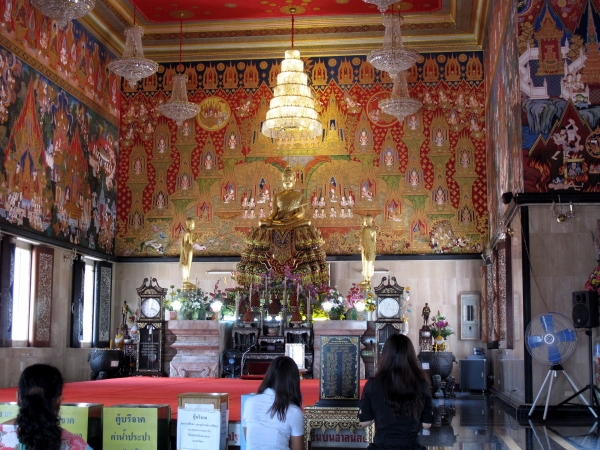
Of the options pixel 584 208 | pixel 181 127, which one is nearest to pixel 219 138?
pixel 181 127

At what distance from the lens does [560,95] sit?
425 inches

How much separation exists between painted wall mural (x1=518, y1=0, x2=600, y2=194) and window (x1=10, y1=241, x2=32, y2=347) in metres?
8.87

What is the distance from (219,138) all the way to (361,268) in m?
4.52

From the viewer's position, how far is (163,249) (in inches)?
702

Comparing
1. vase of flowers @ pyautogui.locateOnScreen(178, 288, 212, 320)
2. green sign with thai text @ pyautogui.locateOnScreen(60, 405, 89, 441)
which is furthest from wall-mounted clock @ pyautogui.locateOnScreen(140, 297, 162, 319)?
green sign with thai text @ pyautogui.locateOnScreen(60, 405, 89, 441)

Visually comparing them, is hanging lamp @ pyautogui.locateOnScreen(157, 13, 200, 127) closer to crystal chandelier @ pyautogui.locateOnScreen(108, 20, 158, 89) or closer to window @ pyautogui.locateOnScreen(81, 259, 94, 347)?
crystal chandelier @ pyautogui.locateOnScreen(108, 20, 158, 89)

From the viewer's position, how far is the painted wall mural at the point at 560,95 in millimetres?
10664

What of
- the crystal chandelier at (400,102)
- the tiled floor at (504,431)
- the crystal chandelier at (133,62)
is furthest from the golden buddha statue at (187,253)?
the tiled floor at (504,431)

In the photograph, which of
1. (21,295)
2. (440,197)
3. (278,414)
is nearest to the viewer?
(278,414)

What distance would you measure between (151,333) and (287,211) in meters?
3.89

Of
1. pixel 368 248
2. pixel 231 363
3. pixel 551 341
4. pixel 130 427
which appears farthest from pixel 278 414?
pixel 368 248

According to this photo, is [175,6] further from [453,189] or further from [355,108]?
[453,189]

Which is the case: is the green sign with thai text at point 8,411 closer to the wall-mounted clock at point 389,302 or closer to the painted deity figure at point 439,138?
the wall-mounted clock at point 389,302

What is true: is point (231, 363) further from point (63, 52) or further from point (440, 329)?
point (63, 52)
